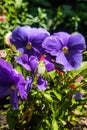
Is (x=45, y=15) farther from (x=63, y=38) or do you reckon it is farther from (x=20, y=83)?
(x=20, y=83)

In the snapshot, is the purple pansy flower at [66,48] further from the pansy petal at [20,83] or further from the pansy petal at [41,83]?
the pansy petal at [20,83]

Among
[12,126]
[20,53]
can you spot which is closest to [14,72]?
[20,53]

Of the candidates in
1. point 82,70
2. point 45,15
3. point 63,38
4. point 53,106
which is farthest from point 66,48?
point 45,15

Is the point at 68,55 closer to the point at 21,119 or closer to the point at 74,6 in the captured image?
the point at 21,119

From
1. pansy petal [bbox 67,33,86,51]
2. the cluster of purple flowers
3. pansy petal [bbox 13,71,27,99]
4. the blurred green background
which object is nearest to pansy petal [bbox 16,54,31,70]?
the cluster of purple flowers

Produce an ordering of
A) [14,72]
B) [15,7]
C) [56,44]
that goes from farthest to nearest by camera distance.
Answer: [15,7] < [56,44] < [14,72]

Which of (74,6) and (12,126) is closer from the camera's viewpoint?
(12,126)

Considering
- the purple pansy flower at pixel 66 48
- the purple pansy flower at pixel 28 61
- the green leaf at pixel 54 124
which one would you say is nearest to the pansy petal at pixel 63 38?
the purple pansy flower at pixel 66 48

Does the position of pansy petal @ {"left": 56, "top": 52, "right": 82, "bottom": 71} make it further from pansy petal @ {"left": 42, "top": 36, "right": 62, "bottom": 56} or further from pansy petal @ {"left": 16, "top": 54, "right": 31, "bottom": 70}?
pansy petal @ {"left": 16, "top": 54, "right": 31, "bottom": 70}
